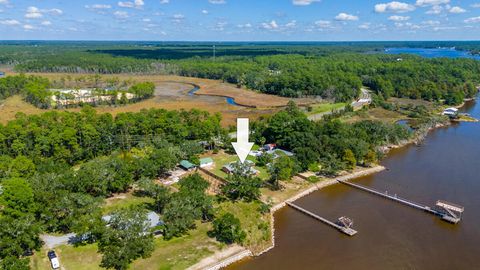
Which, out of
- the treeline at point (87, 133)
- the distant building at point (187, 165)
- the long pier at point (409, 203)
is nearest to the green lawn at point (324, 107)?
the treeline at point (87, 133)

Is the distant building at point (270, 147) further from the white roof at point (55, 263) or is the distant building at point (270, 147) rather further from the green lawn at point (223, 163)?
the white roof at point (55, 263)

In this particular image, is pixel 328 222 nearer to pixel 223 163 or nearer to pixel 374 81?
pixel 223 163

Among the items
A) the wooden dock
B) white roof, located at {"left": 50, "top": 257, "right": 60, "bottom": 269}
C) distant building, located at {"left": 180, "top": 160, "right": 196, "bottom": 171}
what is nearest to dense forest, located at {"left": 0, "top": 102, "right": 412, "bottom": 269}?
distant building, located at {"left": 180, "top": 160, "right": 196, "bottom": 171}

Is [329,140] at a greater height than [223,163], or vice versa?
[329,140]

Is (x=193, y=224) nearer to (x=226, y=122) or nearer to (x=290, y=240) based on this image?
(x=290, y=240)

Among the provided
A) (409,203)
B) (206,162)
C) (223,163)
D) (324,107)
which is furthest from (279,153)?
(324,107)

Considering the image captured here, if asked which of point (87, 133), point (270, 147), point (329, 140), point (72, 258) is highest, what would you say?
point (87, 133)
